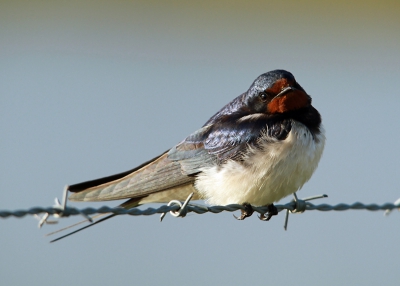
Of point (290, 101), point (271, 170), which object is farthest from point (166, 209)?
point (290, 101)

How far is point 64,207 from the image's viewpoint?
1.59m

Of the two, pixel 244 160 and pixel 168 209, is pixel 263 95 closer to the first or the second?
pixel 244 160

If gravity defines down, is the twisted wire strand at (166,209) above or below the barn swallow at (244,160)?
below

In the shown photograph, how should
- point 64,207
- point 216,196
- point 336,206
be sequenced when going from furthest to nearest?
point 216,196, point 336,206, point 64,207

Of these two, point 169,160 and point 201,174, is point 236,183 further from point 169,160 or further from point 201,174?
point 169,160

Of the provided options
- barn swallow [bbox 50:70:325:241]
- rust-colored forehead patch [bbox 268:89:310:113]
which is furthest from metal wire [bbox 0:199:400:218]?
rust-colored forehead patch [bbox 268:89:310:113]

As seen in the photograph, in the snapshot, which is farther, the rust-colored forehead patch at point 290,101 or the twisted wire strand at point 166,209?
the rust-colored forehead patch at point 290,101

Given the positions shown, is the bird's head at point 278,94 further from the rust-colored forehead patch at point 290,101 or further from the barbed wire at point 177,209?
the barbed wire at point 177,209

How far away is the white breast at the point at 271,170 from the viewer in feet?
7.86

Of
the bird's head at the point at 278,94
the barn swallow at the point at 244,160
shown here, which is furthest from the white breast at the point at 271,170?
the bird's head at the point at 278,94

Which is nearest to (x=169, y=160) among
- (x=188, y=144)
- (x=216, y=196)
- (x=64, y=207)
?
(x=188, y=144)

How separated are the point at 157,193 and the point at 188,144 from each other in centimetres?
25

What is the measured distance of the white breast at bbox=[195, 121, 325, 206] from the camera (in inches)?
94.3

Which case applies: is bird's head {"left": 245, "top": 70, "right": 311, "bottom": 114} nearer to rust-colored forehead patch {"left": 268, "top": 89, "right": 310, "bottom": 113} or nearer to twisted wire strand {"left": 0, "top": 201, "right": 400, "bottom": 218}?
rust-colored forehead patch {"left": 268, "top": 89, "right": 310, "bottom": 113}
